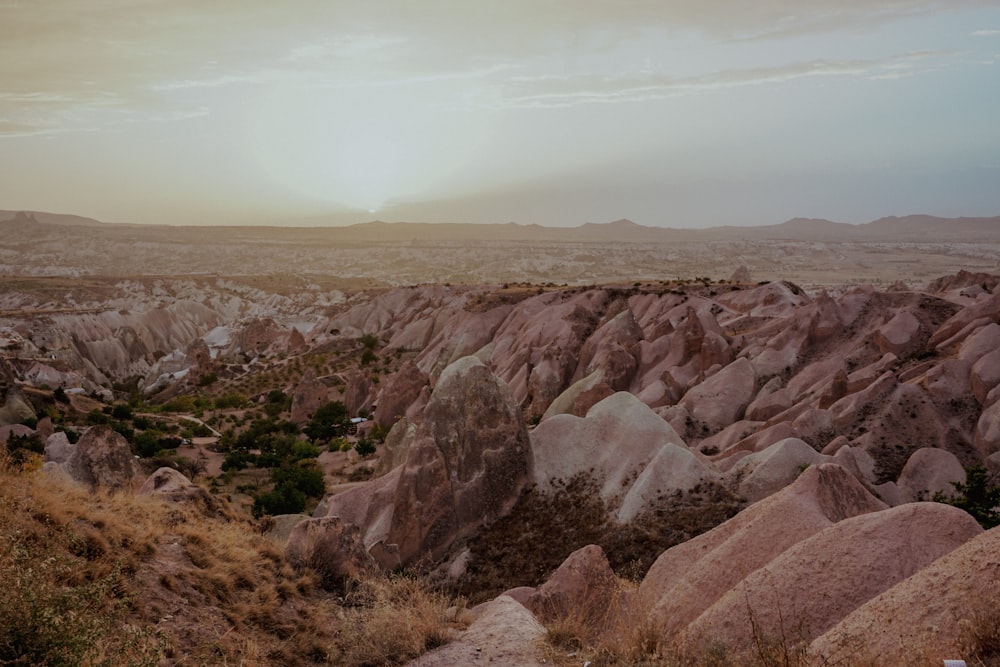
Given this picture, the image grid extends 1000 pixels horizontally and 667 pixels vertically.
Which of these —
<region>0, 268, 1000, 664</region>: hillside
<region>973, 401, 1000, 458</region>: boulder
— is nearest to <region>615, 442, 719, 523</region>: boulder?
<region>0, 268, 1000, 664</region>: hillside

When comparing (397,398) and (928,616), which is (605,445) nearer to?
(928,616)

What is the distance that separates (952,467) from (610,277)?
4997 inches

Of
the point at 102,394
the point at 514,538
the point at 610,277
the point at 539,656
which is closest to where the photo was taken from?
the point at 539,656

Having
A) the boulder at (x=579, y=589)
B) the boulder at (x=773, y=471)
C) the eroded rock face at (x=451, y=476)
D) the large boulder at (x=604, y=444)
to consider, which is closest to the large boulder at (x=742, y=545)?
the boulder at (x=579, y=589)

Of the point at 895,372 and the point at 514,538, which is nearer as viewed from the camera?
the point at 514,538

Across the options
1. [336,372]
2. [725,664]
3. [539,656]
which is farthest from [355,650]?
[336,372]

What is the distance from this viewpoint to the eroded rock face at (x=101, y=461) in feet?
68.2

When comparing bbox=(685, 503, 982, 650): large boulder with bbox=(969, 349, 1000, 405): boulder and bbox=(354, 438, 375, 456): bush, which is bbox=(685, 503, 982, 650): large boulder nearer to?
bbox=(969, 349, 1000, 405): boulder

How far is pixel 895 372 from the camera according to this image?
29906mm

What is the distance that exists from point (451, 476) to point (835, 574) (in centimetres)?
1279

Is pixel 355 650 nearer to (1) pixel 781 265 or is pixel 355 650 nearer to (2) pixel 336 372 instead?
(2) pixel 336 372

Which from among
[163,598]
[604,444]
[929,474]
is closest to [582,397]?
[604,444]

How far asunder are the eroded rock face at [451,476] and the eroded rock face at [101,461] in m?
6.77

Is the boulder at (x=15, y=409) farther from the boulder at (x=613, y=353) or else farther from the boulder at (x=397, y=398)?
the boulder at (x=613, y=353)
